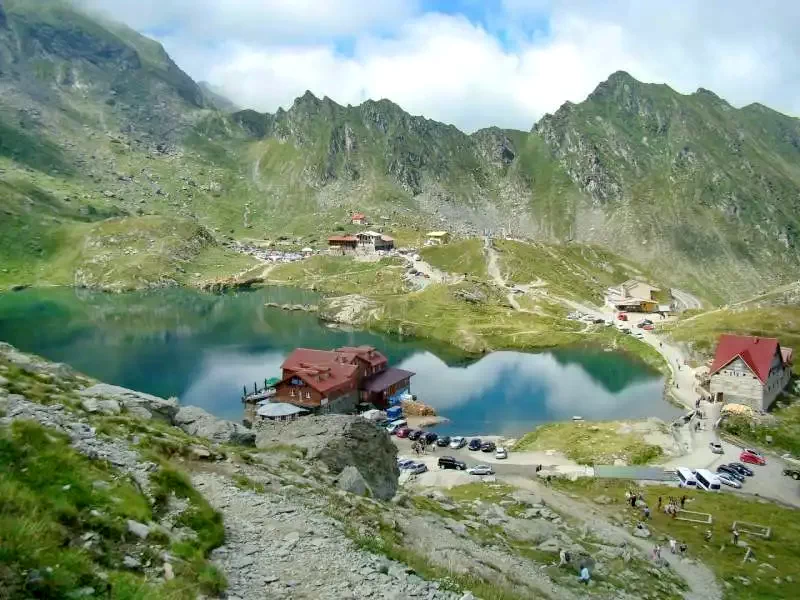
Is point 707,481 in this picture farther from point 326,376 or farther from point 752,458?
point 326,376

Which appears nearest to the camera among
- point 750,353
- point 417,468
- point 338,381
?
point 417,468

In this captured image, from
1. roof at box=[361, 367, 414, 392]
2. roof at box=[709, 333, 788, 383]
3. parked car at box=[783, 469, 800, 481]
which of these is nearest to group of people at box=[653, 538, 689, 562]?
parked car at box=[783, 469, 800, 481]

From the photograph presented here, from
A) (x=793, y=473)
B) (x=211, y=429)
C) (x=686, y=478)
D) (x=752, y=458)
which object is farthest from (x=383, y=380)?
(x=211, y=429)

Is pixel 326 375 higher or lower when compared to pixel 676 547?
higher

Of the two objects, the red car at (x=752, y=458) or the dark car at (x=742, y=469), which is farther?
the red car at (x=752, y=458)

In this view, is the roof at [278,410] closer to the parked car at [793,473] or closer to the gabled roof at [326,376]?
the gabled roof at [326,376]

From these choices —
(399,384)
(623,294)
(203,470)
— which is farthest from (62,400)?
(623,294)

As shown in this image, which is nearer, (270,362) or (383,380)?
(383,380)

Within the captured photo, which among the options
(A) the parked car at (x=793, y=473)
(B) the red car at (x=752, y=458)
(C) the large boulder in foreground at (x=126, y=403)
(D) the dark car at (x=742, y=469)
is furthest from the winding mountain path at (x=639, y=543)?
(C) the large boulder in foreground at (x=126, y=403)
